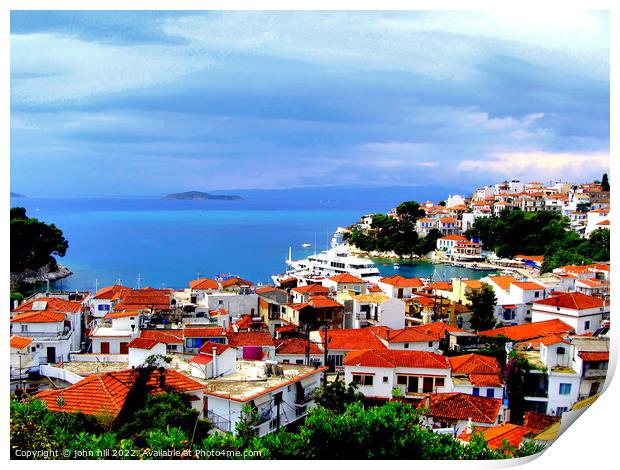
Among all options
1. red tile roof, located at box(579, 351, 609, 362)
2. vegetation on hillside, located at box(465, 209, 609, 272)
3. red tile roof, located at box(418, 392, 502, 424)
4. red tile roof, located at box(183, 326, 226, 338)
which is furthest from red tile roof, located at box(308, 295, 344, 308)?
vegetation on hillside, located at box(465, 209, 609, 272)

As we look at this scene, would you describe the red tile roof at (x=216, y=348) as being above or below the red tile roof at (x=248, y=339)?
above

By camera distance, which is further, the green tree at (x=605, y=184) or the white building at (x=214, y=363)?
the green tree at (x=605, y=184)

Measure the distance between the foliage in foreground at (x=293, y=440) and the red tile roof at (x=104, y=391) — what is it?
22 cm

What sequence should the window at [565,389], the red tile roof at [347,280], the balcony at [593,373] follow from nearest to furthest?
the balcony at [593,373]
the window at [565,389]
the red tile roof at [347,280]

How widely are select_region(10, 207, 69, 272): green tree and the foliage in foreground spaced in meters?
11.2

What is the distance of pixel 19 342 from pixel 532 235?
17882mm

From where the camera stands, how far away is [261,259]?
1988 cm

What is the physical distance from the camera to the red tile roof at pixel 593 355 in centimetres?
464

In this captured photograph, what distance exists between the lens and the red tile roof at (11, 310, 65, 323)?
5.21 m

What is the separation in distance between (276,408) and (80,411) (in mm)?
1192

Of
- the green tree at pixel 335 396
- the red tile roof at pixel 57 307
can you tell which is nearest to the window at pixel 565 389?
the green tree at pixel 335 396

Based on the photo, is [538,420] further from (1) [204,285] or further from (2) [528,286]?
(1) [204,285]

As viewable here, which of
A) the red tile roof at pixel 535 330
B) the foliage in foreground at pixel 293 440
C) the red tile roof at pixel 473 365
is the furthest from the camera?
the red tile roof at pixel 535 330

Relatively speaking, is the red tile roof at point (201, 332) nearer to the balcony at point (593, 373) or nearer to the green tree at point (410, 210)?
the balcony at point (593, 373)
